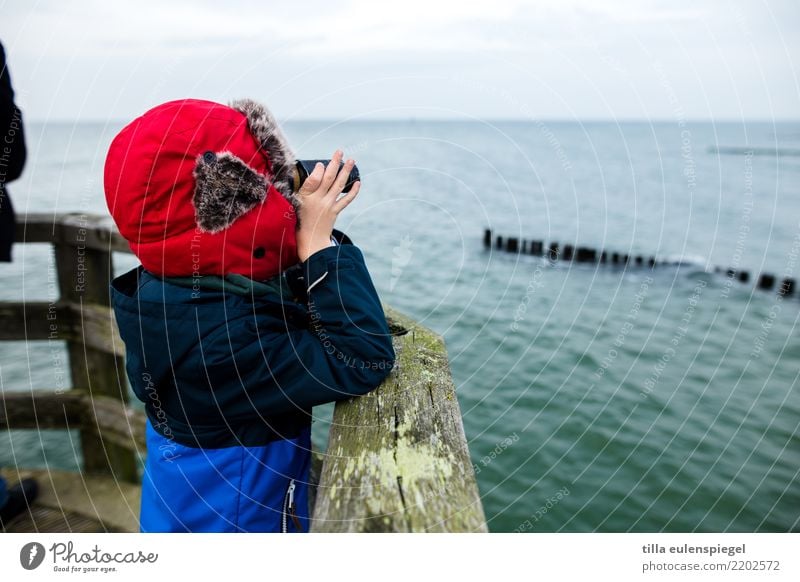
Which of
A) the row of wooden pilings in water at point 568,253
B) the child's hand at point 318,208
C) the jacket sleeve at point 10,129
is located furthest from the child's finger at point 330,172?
the row of wooden pilings in water at point 568,253

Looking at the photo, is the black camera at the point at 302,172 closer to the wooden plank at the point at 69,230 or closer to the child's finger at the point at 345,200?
the child's finger at the point at 345,200

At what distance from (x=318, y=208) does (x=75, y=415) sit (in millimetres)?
2487

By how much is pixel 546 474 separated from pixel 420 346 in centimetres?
413

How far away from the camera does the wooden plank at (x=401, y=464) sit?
0.94 m

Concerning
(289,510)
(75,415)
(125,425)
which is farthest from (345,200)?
(75,415)

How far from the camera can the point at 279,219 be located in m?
1.29

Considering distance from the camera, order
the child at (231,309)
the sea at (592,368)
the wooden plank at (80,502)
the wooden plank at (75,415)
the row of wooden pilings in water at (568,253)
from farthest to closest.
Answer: the row of wooden pilings in water at (568,253)
the sea at (592,368)
the wooden plank at (75,415)
the wooden plank at (80,502)
the child at (231,309)

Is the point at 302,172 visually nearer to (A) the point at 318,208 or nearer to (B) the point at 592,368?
(A) the point at 318,208

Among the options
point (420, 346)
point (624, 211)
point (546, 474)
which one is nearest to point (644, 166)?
point (624, 211)

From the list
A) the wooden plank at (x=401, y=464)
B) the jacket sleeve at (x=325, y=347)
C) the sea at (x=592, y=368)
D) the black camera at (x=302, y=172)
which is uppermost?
the black camera at (x=302, y=172)

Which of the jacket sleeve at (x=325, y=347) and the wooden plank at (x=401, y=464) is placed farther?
the jacket sleeve at (x=325, y=347)

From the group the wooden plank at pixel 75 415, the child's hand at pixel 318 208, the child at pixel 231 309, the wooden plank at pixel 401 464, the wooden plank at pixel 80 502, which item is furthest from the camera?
the wooden plank at pixel 75 415
